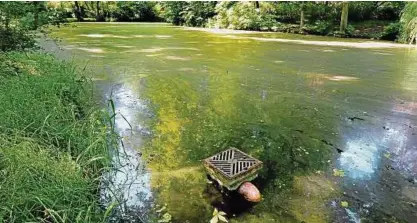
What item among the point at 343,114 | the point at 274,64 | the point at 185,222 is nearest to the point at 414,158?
the point at 343,114

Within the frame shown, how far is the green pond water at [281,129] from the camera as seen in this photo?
2885 mm

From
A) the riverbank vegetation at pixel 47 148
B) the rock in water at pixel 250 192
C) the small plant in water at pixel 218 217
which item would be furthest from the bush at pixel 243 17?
the small plant in water at pixel 218 217

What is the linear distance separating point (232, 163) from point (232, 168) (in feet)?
0.35

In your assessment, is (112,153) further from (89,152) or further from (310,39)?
(310,39)

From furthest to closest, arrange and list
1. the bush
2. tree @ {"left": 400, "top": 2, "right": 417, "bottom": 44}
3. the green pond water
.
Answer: the bush, tree @ {"left": 400, "top": 2, "right": 417, "bottom": 44}, the green pond water

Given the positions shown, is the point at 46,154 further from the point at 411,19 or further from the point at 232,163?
the point at 411,19

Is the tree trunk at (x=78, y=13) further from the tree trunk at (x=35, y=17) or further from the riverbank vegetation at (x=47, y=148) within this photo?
the riverbank vegetation at (x=47, y=148)

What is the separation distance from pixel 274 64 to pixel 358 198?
5.86 m

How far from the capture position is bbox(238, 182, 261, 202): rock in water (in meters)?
2.89

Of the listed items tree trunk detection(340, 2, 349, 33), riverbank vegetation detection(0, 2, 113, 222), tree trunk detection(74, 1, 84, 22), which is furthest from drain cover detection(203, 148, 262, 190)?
tree trunk detection(74, 1, 84, 22)

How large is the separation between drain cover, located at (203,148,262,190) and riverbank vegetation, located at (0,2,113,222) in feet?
3.13

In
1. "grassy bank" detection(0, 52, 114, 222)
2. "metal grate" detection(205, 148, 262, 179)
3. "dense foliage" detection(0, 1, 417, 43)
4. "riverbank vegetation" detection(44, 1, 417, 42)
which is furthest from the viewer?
"riverbank vegetation" detection(44, 1, 417, 42)

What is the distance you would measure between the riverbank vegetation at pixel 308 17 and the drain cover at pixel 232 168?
8.37 m

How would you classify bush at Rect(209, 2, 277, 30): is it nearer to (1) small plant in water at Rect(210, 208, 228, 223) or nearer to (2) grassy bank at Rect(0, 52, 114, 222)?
(2) grassy bank at Rect(0, 52, 114, 222)
